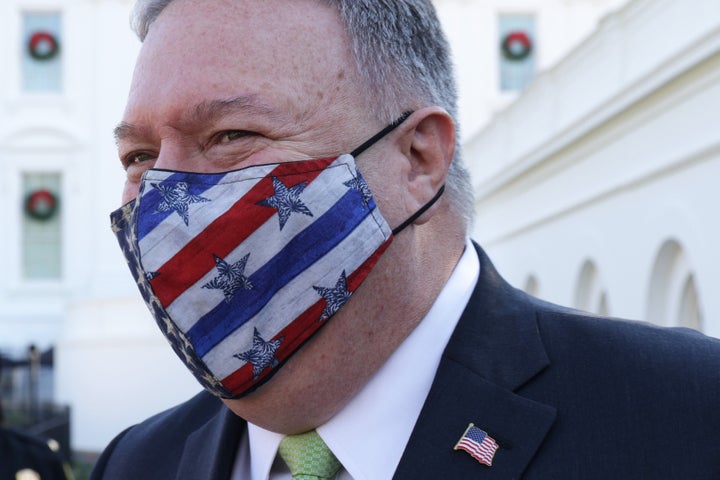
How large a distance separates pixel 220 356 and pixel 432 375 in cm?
38

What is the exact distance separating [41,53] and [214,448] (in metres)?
26.2

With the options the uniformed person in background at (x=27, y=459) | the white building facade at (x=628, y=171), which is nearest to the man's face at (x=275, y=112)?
the uniformed person in background at (x=27, y=459)

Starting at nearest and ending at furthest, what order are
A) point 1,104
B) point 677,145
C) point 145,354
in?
point 677,145
point 145,354
point 1,104

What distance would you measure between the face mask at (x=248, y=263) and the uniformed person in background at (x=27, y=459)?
361cm

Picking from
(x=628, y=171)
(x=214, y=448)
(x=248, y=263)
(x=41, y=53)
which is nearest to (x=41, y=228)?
(x=41, y=53)

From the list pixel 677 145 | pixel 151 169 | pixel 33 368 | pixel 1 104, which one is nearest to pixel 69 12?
pixel 1 104

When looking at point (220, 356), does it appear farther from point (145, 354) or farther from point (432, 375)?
point (145, 354)

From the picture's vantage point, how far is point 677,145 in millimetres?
8867

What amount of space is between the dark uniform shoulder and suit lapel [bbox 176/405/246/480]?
124 inches

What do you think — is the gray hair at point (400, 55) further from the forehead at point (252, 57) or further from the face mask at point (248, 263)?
the face mask at point (248, 263)

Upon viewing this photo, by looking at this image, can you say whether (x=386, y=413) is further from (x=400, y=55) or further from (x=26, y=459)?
(x=26, y=459)

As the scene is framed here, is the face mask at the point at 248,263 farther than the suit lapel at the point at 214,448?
No

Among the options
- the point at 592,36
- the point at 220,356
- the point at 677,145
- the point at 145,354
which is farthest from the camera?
the point at 145,354

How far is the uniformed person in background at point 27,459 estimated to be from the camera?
5301 mm
